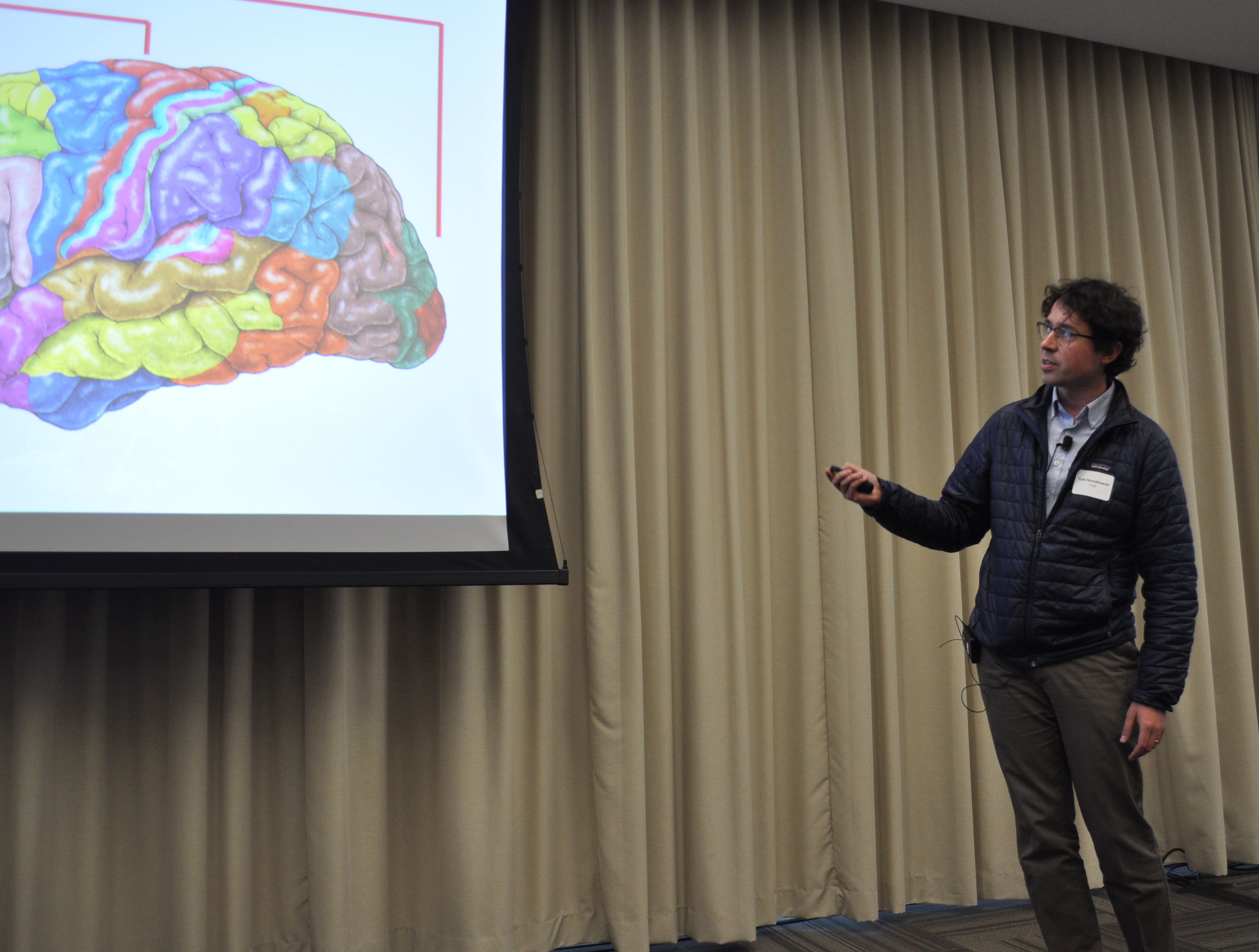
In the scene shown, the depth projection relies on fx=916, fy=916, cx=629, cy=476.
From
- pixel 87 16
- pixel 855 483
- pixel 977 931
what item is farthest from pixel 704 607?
pixel 87 16

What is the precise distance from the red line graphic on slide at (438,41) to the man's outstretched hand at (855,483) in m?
1.12

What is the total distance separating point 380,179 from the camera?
2188 millimetres

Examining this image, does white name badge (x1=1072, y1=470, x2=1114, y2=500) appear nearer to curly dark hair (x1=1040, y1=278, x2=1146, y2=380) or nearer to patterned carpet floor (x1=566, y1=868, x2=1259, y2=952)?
curly dark hair (x1=1040, y1=278, x2=1146, y2=380)

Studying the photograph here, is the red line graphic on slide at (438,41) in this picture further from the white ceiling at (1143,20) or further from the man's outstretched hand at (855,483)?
the white ceiling at (1143,20)

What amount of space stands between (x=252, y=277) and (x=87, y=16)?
2.16 ft

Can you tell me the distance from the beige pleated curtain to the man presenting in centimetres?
73

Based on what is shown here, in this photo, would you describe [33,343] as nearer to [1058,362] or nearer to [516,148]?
[516,148]

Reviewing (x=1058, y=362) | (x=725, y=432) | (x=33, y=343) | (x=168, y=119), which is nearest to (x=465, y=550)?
(x=725, y=432)

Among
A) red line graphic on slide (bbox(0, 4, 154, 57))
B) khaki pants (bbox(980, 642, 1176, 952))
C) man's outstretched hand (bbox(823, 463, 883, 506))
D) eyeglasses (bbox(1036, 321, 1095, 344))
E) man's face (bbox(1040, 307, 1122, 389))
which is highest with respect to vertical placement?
red line graphic on slide (bbox(0, 4, 154, 57))

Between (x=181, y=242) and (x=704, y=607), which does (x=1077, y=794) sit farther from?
(x=181, y=242)

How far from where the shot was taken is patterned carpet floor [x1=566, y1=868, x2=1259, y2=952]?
7.50ft

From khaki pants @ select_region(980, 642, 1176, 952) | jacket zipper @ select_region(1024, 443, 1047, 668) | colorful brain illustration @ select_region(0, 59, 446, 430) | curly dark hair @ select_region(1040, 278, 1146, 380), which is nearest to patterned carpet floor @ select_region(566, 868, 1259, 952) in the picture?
khaki pants @ select_region(980, 642, 1176, 952)

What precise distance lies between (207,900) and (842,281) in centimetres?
230

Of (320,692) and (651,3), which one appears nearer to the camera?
(320,692)
